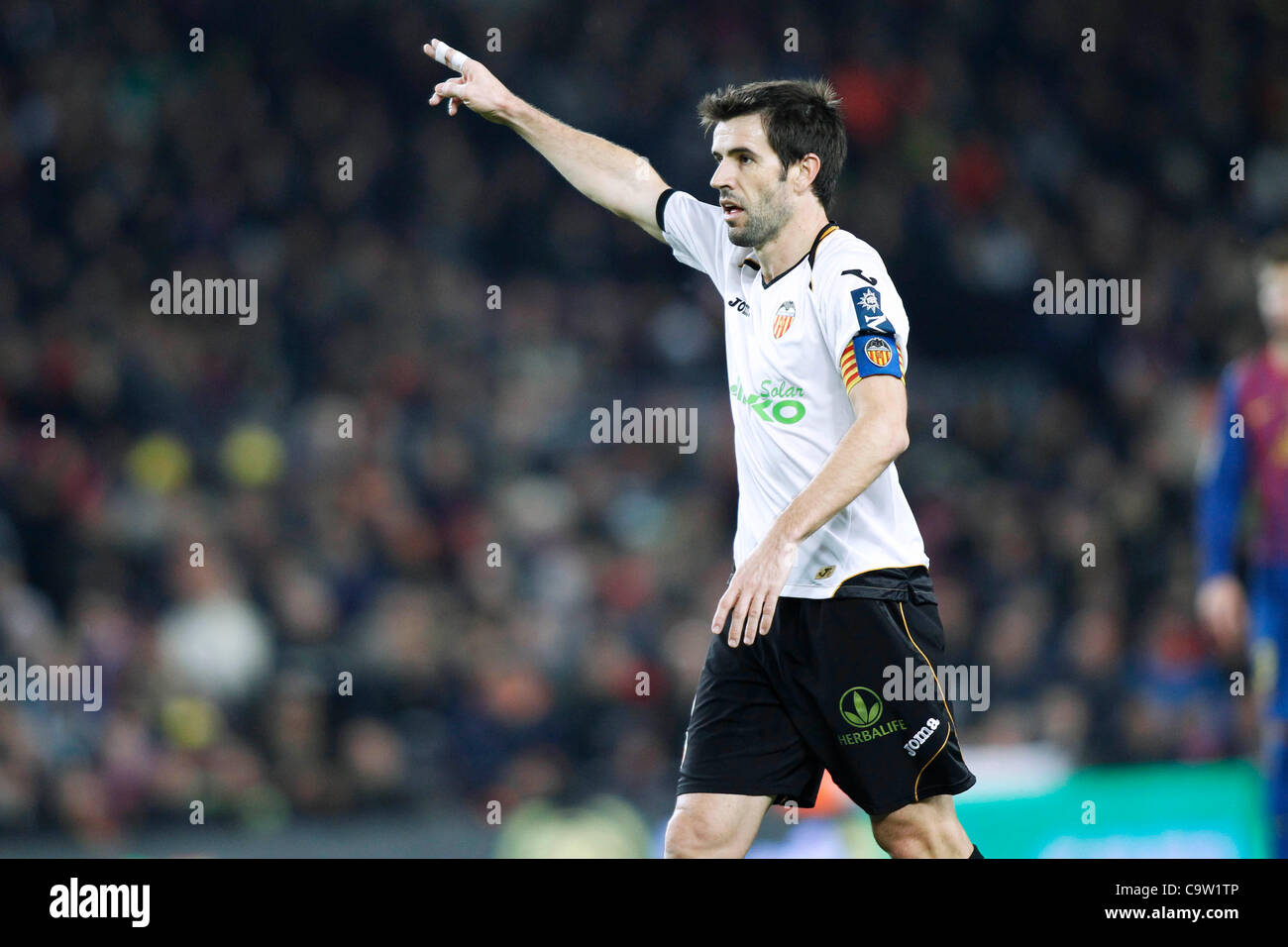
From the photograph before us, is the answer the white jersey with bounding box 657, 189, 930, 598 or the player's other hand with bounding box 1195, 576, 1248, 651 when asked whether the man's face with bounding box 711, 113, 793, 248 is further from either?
the player's other hand with bounding box 1195, 576, 1248, 651

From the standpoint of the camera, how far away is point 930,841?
4.03 metres

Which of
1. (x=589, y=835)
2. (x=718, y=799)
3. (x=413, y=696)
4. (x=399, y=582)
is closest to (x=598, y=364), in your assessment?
(x=399, y=582)

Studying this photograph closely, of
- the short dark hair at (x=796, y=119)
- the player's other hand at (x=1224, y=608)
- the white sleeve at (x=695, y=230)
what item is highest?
the short dark hair at (x=796, y=119)

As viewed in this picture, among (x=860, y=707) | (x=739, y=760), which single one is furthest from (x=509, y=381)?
(x=860, y=707)

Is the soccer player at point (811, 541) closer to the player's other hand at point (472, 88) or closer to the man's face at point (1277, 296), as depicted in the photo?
the player's other hand at point (472, 88)

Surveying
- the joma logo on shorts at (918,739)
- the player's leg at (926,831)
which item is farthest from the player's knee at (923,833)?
the joma logo on shorts at (918,739)

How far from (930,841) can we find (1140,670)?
5177mm

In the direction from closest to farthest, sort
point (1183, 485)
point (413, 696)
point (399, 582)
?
point (413, 696)
point (399, 582)
point (1183, 485)

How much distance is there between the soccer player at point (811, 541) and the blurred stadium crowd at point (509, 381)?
3607 millimetres

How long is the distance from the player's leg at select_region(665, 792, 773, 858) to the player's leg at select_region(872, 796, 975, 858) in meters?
0.33

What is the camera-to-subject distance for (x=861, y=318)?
3959 mm

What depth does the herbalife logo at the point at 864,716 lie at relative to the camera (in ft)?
13.1

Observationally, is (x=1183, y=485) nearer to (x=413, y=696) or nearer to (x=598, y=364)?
(x=598, y=364)

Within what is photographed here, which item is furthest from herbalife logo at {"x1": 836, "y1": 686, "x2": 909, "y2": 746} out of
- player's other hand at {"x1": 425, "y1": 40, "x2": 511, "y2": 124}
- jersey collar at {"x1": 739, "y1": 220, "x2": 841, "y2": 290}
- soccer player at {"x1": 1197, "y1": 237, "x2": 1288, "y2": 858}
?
soccer player at {"x1": 1197, "y1": 237, "x2": 1288, "y2": 858}
